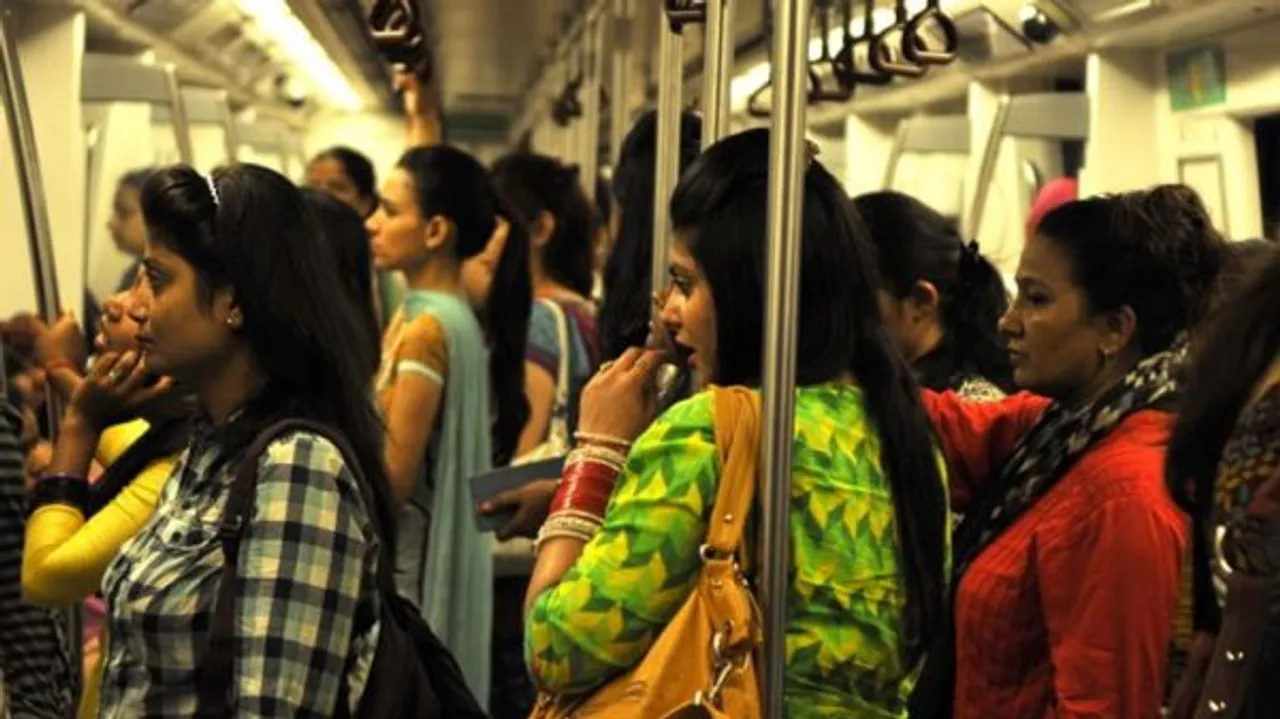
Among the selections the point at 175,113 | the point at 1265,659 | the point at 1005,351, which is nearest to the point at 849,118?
the point at 175,113

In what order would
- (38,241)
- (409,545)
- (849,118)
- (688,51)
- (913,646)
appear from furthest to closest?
(688,51) < (849,118) < (409,545) < (38,241) < (913,646)

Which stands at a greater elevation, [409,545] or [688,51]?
[688,51]

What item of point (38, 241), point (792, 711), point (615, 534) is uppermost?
point (38, 241)

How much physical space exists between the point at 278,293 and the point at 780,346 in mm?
758

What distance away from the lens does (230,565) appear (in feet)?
9.41

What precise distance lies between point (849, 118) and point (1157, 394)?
5.37 meters

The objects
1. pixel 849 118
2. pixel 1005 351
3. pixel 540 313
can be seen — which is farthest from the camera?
pixel 849 118

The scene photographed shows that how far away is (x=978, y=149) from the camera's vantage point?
289 inches

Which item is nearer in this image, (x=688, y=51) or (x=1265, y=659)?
(x=1265, y=659)

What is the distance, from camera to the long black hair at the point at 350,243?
4997 mm

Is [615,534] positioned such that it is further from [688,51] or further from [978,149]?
[688,51]

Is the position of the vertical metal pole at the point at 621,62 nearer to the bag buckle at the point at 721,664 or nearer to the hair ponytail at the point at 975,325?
the hair ponytail at the point at 975,325

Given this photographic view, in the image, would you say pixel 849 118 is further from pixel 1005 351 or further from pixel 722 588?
pixel 722 588

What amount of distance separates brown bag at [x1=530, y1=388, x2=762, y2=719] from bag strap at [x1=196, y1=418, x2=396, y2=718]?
1.58ft
